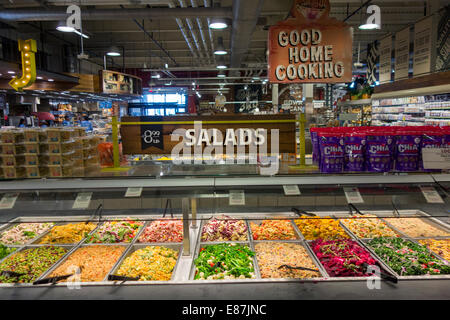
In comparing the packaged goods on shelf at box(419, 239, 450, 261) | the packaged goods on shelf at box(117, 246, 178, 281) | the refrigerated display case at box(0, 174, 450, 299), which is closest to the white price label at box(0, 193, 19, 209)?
the refrigerated display case at box(0, 174, 450, 299)

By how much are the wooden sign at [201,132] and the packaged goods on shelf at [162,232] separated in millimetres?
735

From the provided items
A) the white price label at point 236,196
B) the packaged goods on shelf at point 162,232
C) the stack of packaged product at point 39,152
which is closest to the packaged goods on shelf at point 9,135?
the stack of packaged product at point 39,152

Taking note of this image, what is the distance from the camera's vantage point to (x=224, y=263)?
2486mm

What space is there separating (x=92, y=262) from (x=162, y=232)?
0.72 metres

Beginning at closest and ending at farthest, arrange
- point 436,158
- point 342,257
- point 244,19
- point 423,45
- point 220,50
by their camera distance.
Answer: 1. point 436,158
2. point 342,257
3. point 244,19
4. point 423,45
5. point 220,50

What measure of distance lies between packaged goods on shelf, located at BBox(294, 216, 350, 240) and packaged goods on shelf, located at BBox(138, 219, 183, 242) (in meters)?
1.19

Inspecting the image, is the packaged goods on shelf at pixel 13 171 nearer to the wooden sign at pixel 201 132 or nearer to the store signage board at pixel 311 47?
the wooden sign at pixel 201 132

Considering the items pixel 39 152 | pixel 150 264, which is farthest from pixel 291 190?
pixel 39 152

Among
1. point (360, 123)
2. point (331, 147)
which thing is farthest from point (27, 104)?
point (331, 147)

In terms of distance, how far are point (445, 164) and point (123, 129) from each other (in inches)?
105

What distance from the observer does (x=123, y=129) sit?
2.99m

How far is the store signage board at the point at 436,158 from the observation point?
7.84 feet

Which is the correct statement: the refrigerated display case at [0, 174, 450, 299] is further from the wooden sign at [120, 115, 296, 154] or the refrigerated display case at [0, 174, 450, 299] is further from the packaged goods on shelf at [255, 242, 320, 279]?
Answer: the wooden sign at [120, 115, 296, 154]

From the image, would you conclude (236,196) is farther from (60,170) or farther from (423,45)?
(423,45)
